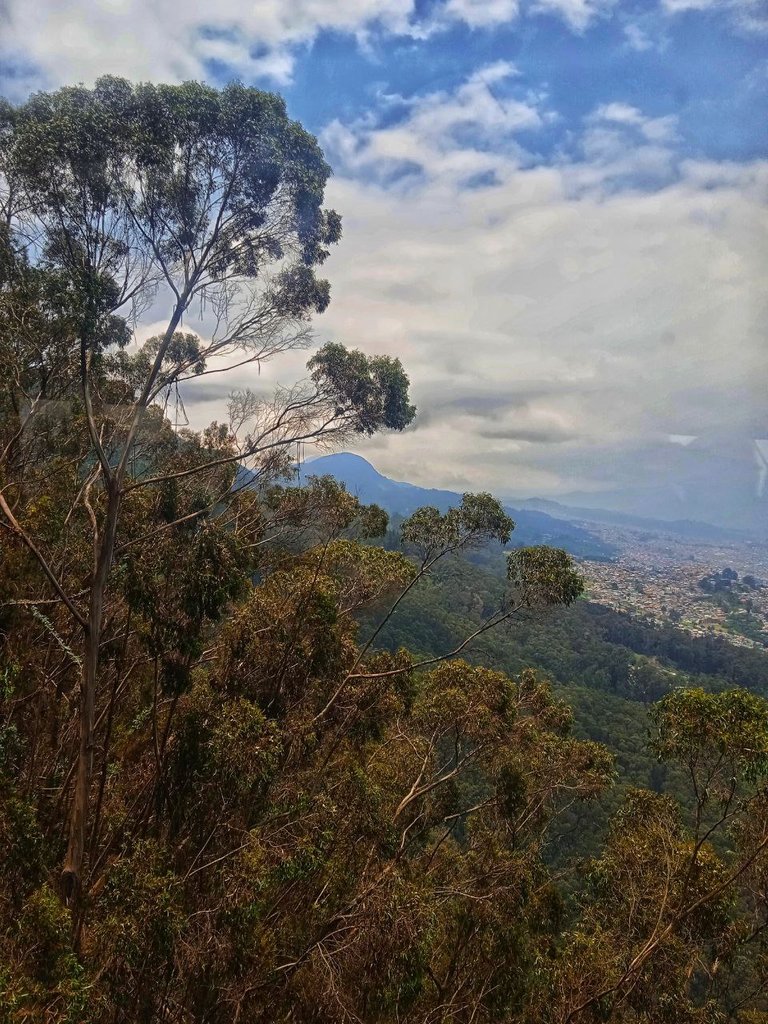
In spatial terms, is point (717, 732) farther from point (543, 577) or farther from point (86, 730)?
point (86, 730)

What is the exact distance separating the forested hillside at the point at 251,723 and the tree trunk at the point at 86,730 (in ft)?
0.10

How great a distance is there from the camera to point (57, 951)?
363 centimetres

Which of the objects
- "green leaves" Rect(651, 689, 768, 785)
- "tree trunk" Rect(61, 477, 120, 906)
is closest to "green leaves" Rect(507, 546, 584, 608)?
"green leaves" Rect(651, 689, 768, 785)

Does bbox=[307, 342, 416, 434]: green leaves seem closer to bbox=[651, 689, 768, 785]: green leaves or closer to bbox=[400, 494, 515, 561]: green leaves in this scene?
bbox=[400, 494, 515, 561]: green leaves

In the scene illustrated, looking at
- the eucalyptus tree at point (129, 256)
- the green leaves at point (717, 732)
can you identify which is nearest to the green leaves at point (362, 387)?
the eucalyptus tree at point (129, 256)

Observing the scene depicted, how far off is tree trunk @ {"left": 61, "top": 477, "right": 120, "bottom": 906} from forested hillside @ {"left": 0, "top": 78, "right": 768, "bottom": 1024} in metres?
0.03

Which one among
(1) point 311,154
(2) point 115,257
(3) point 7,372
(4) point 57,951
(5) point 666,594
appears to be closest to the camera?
(4) point 57,951

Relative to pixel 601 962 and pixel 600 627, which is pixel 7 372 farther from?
pixel 600 627

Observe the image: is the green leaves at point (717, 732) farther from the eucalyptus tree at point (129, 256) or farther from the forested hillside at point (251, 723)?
the eucalyptus tree at point (129, 256)

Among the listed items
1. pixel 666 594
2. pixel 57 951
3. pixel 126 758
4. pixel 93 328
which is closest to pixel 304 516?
pixel 126 758

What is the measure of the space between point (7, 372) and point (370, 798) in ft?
24.0

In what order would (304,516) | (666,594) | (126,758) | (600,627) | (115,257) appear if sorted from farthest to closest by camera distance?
(666,594)
(600,627)
(304,516)
(126,758)
(115,257)

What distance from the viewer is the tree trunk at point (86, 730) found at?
4625 millimetres

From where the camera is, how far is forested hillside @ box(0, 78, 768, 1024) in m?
4.61
